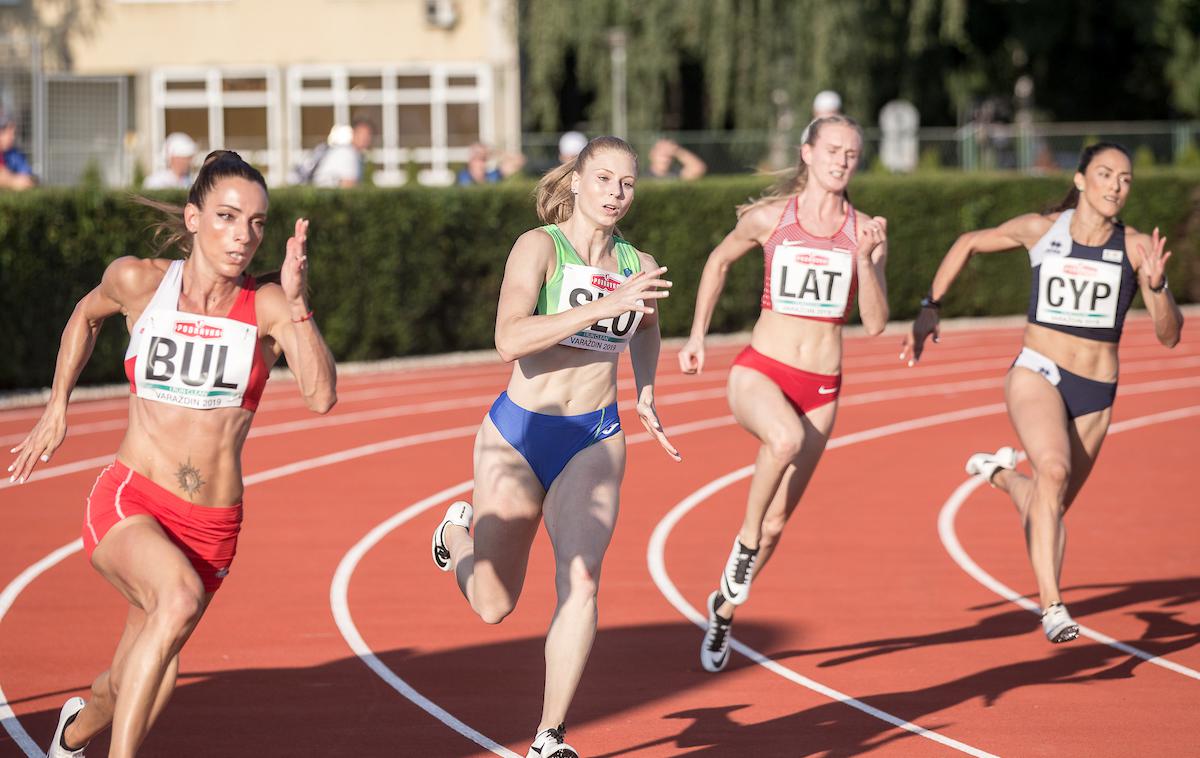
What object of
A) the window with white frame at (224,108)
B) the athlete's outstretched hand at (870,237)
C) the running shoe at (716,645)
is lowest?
the running shoe at (716,645)

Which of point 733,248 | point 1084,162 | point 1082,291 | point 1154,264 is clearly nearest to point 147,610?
point 733,248

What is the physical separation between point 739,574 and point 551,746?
2.15m

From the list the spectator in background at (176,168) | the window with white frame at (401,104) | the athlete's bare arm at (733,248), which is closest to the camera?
the athlete's bare arm at (733,248)

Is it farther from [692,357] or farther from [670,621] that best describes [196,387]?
[670,621]

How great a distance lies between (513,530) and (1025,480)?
3.12 m

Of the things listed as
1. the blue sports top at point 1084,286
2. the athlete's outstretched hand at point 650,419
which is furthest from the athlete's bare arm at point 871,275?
the athlete's outstretched hand at point 650,419

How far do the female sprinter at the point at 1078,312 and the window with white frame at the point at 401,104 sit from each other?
28.1m

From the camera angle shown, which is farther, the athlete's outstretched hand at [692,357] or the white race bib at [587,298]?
the athlete's outstretched hand at [692,357]

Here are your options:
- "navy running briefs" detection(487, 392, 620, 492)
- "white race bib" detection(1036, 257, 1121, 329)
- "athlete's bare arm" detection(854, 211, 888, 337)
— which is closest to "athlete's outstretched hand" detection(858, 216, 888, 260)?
"athlete's bare arm" detection(854, 211, 888, 337)

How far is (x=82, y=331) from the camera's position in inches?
209

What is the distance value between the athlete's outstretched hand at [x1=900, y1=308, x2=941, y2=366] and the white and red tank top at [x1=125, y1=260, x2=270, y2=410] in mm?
3552

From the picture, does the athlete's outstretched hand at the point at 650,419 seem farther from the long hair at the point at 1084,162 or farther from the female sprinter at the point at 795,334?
the long hair at the point at 1084,162

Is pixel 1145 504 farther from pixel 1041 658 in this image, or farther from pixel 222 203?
pixel 222 203

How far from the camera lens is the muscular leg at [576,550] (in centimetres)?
527
